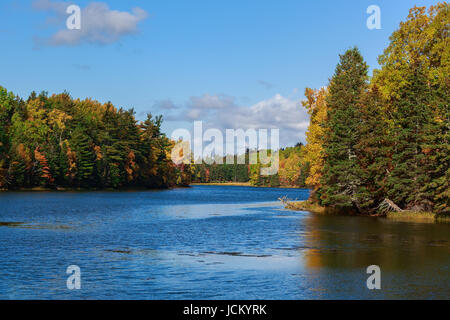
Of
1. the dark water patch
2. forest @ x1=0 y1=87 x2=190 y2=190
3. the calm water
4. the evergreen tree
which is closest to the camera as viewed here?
the calm water

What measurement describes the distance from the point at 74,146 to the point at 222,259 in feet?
393

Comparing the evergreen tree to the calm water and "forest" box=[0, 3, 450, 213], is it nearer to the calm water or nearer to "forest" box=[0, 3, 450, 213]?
"forest" box=[0, 3, 450, 213]

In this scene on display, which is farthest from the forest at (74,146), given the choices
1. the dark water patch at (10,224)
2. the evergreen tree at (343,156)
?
the evergreen tree at (343,156)

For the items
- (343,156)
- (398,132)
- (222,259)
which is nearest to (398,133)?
(398,132)

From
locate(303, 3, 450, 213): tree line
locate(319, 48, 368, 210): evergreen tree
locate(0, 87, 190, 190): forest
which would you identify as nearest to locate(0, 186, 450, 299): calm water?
locate(303, 3, 450, 213): tree line

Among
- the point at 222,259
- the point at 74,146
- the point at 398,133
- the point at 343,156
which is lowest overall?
the point at 222,259

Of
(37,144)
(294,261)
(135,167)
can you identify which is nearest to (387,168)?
(294,261)

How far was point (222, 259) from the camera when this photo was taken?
30641 mm

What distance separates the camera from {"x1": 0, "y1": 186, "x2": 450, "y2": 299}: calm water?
22188 mm

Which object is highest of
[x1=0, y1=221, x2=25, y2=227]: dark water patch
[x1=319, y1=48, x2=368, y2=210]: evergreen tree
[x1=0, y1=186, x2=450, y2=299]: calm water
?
[x1=319, y1=48, x2=368, y2=210]: evergreen tree

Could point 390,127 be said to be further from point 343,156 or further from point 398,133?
point 343,156

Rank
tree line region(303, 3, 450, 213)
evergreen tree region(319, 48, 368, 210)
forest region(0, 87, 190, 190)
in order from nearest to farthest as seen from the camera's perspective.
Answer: tree line region(303, 3, 450, 213) → evergreen tree region(319, 48, 368, 210) → forest region(0, 87, 190, 190)

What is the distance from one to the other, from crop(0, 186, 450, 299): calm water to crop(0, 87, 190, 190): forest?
80.8 meters
